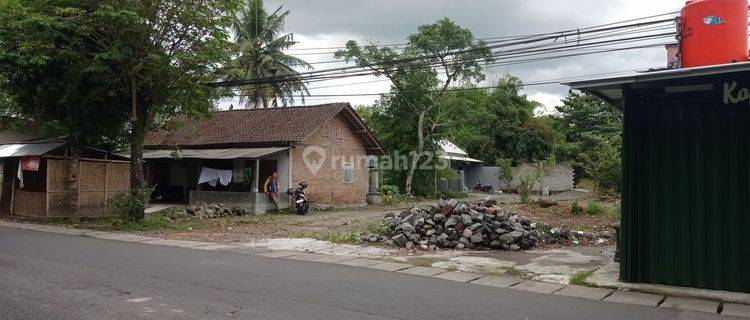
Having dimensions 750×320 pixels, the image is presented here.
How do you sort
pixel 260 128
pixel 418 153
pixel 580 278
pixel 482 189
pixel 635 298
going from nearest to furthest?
pixel 635 298 → pixel 580 278 → pixel 260 128 → pixel 418 153 → pixel 482 189

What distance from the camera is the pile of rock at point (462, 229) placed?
41.0ft

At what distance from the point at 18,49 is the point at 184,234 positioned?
7.19m

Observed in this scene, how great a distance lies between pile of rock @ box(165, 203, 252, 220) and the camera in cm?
1984

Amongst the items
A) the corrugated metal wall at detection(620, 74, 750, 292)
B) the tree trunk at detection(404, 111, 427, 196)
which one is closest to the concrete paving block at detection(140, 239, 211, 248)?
the corrugated metal wall at detection(620, 74, 750, 292)

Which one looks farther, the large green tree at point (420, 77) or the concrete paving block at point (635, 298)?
the large green tree at point (420, 77)

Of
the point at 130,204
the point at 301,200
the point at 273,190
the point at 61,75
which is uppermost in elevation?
the point at 61,75

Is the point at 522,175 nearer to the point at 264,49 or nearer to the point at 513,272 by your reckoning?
the point at 264,49

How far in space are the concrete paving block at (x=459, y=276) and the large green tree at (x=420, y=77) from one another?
20370 mm

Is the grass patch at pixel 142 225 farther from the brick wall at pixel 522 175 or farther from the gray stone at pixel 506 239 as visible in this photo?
the brick wall at pixel 522 175

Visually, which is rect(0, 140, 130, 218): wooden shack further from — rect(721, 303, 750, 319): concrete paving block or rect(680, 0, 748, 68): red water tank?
rect(721, 303, 750, 319): concrete paving block

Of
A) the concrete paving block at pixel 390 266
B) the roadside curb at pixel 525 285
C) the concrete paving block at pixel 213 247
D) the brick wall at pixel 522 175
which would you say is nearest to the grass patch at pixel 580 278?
the roadside curb at pixel 525 285

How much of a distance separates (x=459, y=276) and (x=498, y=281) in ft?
2.27

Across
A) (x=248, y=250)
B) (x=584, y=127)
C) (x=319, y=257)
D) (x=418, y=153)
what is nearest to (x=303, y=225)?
(x=248, y=250)

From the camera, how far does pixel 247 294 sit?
739 cm
